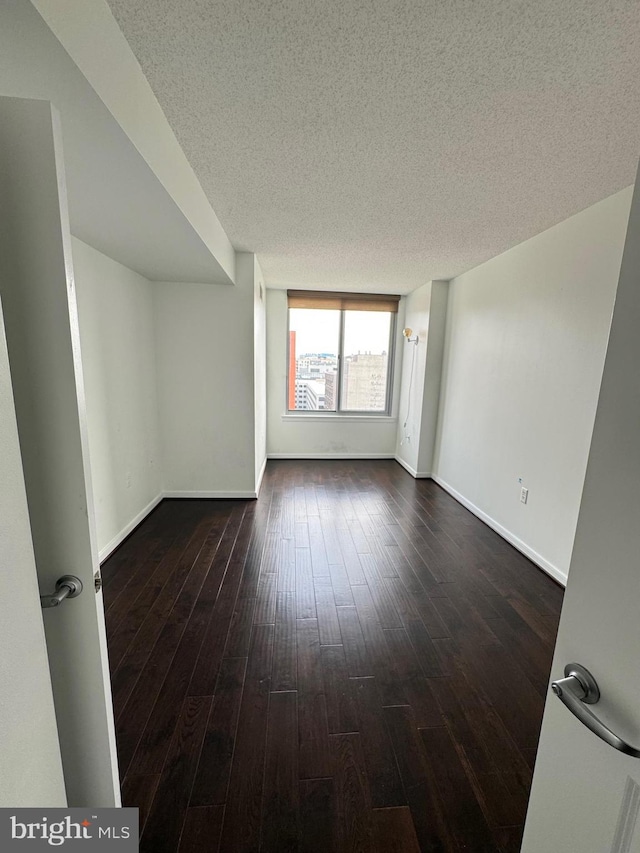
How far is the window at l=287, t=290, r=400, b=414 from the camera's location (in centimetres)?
495

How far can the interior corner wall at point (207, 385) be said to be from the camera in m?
3.32

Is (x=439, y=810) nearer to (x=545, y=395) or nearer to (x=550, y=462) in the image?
(x=550, y=462)

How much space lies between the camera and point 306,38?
107cm

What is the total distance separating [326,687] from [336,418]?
3.89 metres

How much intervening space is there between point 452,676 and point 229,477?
269cm

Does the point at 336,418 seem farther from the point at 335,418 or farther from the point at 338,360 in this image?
the point at 338,360

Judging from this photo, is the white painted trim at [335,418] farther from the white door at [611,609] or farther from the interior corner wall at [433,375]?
the white door at [611,609]

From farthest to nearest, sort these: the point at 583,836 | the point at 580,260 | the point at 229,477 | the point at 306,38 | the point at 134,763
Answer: the point at 229,477 → the point at 580,260 → the point at 134,763 → the point at 306,38 → the point at 583,836

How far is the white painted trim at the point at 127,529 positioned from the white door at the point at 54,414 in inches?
54.8

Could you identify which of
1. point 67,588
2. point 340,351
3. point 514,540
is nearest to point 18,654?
point 67,588

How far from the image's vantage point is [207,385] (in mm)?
3461

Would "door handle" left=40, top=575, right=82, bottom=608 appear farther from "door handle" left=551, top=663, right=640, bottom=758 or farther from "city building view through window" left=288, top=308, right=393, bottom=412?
"city building view through window" left=288, top=308, right=393, bottom=412

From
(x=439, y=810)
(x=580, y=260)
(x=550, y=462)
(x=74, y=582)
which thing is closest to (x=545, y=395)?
(x=550, y=462)

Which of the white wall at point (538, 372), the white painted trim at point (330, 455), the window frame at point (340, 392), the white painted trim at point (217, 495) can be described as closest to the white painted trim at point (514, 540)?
the white wall at point (538, 372)
